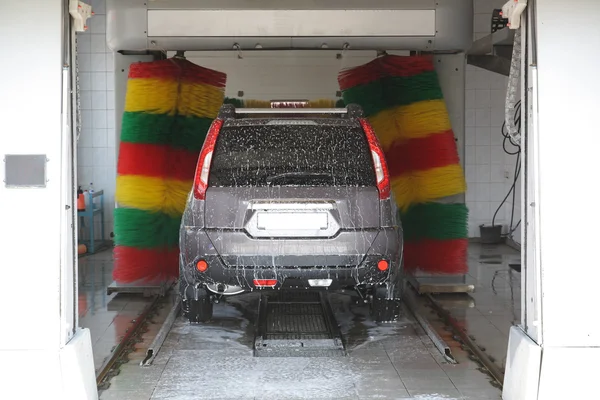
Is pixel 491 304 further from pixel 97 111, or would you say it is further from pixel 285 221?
pixel 97 111

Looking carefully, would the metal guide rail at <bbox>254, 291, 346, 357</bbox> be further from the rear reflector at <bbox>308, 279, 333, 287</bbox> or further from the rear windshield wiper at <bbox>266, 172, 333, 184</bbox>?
the rear windshield wiper at <bbox>266, 172, 333, 184</bbox>

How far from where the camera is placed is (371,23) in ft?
23.3

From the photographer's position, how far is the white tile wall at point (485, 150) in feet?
39.5

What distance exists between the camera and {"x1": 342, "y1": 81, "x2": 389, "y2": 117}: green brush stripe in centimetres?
821

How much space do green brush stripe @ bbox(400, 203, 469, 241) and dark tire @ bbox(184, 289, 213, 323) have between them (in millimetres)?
2534

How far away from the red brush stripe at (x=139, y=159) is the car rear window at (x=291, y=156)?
1648 mm

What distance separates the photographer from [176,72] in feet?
25.7

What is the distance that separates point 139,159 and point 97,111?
4521 mm

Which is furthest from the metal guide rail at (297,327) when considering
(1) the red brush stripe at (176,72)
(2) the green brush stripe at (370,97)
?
(1) the red brush stripe at (176,72)
